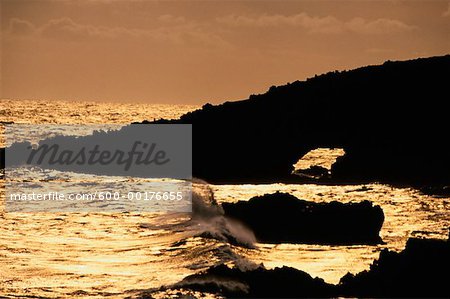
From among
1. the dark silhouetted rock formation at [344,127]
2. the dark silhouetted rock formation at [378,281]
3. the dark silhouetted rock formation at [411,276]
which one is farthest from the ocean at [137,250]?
the dark silhouetted rock formation at [344,127]

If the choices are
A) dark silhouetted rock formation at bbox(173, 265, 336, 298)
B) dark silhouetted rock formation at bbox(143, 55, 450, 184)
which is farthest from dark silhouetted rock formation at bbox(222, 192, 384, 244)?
dark silhouetted rock formation at bbox(143, 55, 450, 184)

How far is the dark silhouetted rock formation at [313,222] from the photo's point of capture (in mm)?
17594

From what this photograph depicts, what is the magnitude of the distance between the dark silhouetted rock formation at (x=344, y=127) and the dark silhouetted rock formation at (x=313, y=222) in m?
21.1

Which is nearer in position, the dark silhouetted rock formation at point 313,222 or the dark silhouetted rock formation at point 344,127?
the dark silhouetted rock formation at point 313,222

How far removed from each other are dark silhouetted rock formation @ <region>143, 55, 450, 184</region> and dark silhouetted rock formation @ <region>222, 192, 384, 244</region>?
21119mm

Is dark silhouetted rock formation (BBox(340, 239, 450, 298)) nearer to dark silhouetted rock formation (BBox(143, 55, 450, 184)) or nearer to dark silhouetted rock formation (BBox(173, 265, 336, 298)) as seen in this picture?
dark silhouetted rock formation (BBox(173, 265, 336, 298))

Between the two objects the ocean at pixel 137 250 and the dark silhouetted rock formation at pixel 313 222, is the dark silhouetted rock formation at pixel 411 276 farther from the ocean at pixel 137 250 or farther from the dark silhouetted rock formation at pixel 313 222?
the dark silhouetted rock formation at pixel 313 222

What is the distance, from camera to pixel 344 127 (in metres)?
46.5

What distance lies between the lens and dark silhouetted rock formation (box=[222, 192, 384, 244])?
17594 millimetres

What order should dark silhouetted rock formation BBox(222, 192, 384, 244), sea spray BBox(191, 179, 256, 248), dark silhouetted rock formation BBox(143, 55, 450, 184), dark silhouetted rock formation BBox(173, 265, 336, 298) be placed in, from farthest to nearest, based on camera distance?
dark silhouetted rock formation BBox(143, 55, 450, 184) < dark silhouetted rock formation BBox(222, 192, 384, 244) < sea spray BBox(191, 179, 256, 248) < dark silhouetted rock formation BBox(173, 265, 336, 298)

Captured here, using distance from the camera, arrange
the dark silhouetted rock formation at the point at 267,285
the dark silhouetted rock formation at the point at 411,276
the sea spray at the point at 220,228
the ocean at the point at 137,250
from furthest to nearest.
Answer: the sea spray at the point at 220,228, the ocean at the point at 137,250, the dark silhouetted rock formation at the point at 267,285, the dark silhouetted rock formation at the point at 411,276

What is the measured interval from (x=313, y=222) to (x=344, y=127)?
95.9ft

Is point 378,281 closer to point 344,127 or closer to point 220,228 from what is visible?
point 220,228

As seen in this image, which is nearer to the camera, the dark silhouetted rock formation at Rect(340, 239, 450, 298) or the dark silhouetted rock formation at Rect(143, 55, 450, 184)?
the dark silhouetted rock formation at Rect(340, 239, 450, 298)
